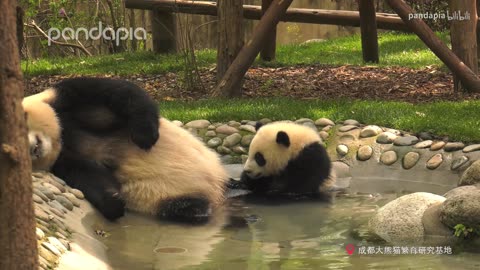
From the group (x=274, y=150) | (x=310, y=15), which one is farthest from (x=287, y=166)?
(x=310, y=15)

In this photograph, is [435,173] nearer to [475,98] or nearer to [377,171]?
[377,171]

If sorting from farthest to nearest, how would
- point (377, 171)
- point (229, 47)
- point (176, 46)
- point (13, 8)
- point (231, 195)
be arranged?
point (176, 46)
point (229, 47)
point (377, 171)
point (231, 195)
point (13, 8)

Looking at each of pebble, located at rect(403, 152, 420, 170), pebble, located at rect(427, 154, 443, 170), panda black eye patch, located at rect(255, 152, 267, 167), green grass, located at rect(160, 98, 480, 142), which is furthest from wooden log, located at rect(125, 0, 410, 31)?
panda black eye patch, located at rect(255, 152, 267, 167)

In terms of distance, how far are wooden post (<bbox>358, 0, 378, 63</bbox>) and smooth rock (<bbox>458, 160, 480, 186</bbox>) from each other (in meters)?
5.83

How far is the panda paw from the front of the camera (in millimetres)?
5508

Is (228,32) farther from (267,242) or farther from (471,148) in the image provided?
(267,242)

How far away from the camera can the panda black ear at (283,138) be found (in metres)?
6.55

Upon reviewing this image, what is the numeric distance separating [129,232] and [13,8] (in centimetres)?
263

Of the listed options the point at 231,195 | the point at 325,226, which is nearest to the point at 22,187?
the point at 325,226

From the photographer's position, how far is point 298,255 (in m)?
4.54

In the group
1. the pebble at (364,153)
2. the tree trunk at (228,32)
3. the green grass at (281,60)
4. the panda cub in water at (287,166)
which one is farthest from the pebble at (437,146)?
the green grass at (281,60)

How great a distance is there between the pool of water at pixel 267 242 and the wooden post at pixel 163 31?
7.47m

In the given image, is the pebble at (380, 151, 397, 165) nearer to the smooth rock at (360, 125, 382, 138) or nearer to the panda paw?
the smooth rock at (360, 125, 382, 138)

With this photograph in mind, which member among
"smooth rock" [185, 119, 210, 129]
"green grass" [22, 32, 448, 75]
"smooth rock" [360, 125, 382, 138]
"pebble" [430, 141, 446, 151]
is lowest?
"pebble" [430, 141, 446, 151]
